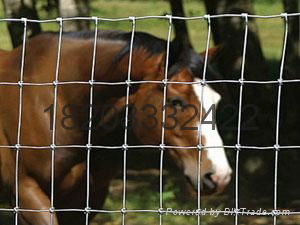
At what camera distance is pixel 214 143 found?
435cm

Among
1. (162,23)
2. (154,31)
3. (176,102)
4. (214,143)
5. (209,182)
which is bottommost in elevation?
(209,182)

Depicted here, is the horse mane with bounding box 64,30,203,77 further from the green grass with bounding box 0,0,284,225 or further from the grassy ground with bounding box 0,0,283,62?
the grassy ground with bounding box 0,0,283,62

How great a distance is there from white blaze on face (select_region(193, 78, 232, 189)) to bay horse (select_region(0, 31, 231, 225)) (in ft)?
0.05

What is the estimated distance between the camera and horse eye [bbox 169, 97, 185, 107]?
4539 mm

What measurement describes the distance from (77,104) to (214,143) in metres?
0.88

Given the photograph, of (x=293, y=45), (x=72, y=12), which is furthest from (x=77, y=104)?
(x=293, y=45)

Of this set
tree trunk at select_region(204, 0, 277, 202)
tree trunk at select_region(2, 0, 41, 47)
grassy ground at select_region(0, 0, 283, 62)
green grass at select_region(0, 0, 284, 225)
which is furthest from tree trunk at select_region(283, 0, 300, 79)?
grassy ground at select_region(0, 0, 283, 62)

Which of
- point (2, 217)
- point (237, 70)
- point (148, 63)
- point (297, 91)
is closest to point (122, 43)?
point (148, 63)

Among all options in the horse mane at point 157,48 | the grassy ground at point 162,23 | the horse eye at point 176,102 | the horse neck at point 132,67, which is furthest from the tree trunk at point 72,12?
the grassy ground at point 162,23

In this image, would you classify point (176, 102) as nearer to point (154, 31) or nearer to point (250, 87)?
point (250, 87)

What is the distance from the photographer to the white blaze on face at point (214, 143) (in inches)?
172

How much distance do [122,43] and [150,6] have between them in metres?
23.2

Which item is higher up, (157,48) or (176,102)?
(157,48)

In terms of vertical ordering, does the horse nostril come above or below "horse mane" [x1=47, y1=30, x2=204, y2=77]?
below
